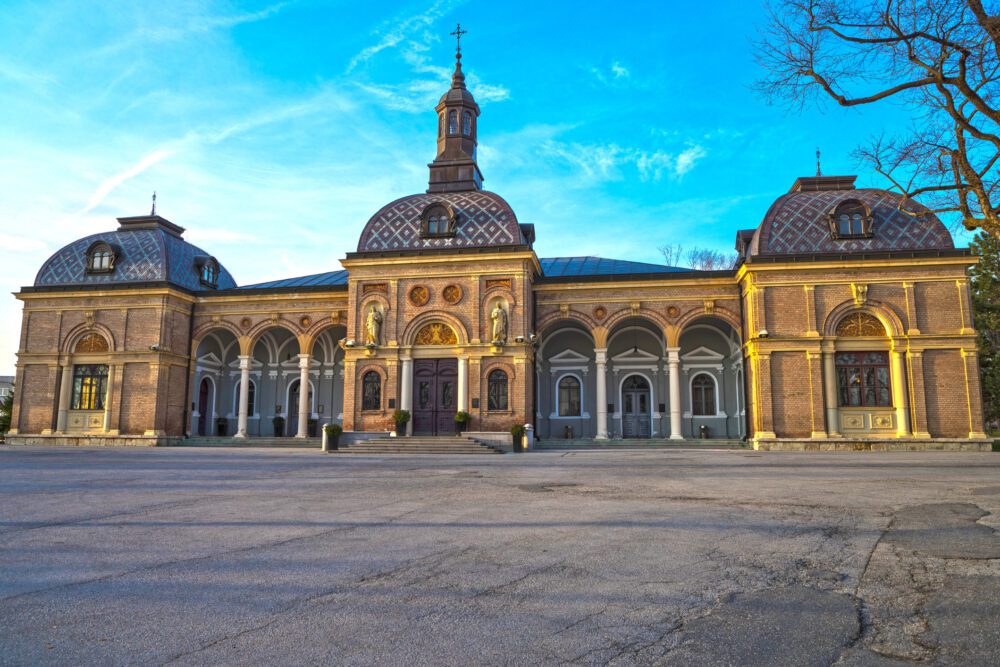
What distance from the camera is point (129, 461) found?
691 inches

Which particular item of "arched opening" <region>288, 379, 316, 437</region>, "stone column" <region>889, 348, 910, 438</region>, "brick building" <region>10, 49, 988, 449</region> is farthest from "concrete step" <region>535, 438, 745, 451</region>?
"arched opening" <region>288, 379, 316, 437</region>

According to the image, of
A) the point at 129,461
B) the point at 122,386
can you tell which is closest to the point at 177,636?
the point at 129,461

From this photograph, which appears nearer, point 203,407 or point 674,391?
point 674,391

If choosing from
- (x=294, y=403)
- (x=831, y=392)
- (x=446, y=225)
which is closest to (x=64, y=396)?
(x=294, y=403)

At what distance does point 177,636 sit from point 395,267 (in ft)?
80.1

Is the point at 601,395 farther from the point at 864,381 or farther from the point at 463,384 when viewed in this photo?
the point at 864,381

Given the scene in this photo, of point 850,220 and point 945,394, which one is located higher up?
point 850,220

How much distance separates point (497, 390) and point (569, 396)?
17.1 feet

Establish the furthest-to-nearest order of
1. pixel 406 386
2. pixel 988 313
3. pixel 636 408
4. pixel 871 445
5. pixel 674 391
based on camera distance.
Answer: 1. pixel 988 313
2. pixel 636 408
3. pixel 674 391
4. pixel 406 386
5. pixel 871 445

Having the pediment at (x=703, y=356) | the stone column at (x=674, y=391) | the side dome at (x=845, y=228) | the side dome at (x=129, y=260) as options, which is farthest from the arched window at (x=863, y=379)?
the side dome at (x=129, y=260)

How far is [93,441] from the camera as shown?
29484 mm

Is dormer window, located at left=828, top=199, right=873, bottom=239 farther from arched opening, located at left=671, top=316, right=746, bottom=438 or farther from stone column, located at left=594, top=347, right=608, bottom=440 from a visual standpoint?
stone column, located at left=594, top=347, right=608, bottom=440

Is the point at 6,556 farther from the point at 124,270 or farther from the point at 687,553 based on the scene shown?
the point at 124,270

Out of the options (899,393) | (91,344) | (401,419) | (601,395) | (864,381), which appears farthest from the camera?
(91,344)
